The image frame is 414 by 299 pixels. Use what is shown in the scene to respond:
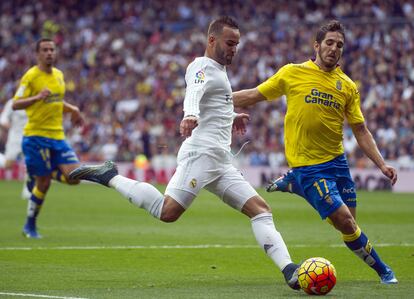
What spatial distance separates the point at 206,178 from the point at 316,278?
1.47m

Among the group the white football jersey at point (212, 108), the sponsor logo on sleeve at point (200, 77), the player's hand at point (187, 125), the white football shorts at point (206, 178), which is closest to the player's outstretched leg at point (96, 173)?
the white football shorts at point (206, 178)

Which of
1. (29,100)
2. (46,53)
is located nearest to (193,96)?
(29,100)

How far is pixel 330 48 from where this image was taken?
33.0 ft

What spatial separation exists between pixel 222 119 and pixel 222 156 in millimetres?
365

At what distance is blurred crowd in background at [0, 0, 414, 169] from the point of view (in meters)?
33.3

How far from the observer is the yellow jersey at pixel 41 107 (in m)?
15.5

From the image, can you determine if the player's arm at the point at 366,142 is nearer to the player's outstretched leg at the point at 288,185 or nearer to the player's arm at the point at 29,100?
the player's outstretched leg at the point at 288,185

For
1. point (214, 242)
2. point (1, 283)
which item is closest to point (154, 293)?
point (1, 283)

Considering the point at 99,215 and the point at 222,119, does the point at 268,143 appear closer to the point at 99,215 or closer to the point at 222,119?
the point at 99,215

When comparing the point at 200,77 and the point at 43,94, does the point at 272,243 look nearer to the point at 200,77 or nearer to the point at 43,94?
A: the point at 200,77

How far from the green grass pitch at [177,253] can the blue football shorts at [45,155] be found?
111 cm

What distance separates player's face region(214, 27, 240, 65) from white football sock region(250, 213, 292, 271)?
159 cm

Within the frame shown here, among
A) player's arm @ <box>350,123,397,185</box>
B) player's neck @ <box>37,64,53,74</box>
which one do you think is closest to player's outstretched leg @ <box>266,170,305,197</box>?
player's arm @ <box>350,123,397,185</box>

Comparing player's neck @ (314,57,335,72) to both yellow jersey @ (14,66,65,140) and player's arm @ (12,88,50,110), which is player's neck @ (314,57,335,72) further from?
yellow jersey @ (14,66,65,140)
